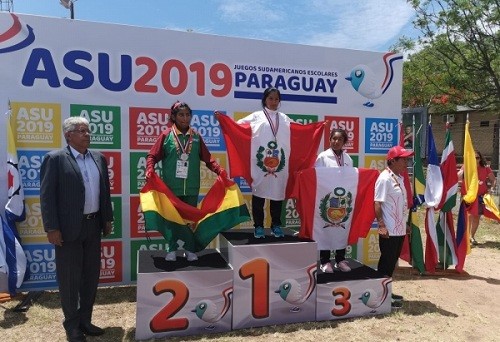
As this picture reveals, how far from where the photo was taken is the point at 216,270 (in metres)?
3.36

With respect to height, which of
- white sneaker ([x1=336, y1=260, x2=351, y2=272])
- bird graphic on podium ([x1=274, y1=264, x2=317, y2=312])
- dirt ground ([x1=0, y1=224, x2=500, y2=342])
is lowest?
dirt ground ([x1=0, y1=224, x2=500, y2=342])

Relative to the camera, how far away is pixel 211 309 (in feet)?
11.0

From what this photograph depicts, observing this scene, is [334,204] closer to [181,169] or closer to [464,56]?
[181,169]

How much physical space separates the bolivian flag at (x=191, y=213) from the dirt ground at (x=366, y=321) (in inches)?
33.3

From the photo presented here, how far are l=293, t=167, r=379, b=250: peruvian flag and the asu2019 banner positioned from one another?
865 mm

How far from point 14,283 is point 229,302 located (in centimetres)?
217

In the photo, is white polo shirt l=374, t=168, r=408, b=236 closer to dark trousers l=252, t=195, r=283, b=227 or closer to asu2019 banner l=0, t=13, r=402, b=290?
dark trousers l=252, t=195, r=283, b=227

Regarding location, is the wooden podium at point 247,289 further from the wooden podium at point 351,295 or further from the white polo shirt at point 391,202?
the white polo shirt at point 391,202

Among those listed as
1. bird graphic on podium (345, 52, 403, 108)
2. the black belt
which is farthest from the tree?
the black belt

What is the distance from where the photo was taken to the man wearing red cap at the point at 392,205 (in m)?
3.84

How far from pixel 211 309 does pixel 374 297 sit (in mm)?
1587

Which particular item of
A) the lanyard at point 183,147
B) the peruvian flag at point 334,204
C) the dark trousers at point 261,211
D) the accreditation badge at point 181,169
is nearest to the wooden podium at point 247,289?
the dark trousers at point 261,211

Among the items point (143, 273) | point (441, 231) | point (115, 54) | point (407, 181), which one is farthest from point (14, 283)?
point (441, 231)

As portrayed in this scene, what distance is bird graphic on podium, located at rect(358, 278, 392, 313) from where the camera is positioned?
150 inches
